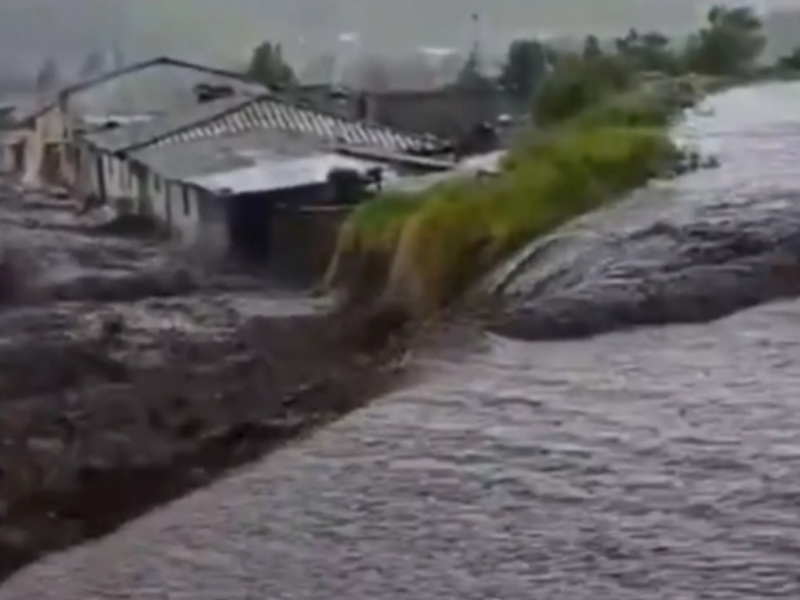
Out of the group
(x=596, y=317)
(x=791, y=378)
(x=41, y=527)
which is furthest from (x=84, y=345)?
(x=791, y=378)

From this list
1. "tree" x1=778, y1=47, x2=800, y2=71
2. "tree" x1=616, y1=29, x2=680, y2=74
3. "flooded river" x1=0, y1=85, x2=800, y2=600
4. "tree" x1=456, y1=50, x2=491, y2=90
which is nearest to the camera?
"flooded river" x1=0, y1=85, x2=800, y2=600

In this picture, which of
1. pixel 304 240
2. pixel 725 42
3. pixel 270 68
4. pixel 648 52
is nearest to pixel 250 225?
pixel 304 240

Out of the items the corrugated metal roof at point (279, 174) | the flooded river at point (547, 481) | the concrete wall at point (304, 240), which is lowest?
the flooded river at point (547, 481)

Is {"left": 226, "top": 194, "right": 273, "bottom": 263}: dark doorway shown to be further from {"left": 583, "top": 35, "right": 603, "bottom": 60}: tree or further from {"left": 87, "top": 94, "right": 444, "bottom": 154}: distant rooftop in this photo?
{"left": 583, "top": 35, "right": 603, "bottom": 60}: tree

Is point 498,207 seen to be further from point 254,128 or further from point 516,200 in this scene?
point 254,128

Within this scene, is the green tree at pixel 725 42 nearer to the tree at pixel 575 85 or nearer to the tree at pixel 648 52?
the tree at pixel 648 52

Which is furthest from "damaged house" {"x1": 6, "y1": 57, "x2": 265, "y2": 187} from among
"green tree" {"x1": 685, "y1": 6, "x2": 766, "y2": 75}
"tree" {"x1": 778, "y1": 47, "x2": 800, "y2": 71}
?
"tree" {"x1": 778, "y1": 47, "x2": 800, "y2": 71}

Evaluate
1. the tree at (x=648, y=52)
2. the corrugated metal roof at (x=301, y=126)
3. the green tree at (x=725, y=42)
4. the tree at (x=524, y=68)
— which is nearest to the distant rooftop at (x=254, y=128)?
the corrugated metal roof at (x=301, y=126)
